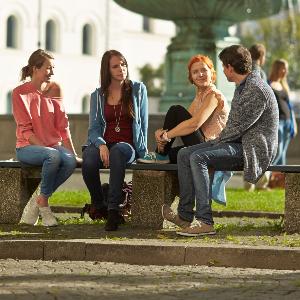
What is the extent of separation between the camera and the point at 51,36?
212 ft

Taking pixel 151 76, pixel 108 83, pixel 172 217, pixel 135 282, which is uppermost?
pixel 151 76

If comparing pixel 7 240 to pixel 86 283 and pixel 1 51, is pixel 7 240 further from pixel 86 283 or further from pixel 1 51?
pixel 1 51

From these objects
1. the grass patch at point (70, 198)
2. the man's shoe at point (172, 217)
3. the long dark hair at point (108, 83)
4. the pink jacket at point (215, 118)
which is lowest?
the grass patch at point (70, 198)

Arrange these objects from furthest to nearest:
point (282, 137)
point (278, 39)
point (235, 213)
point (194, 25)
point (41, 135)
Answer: point (278, 39) → point (194, 25) → point (282, 137) → point (235, 213) → point (41, 135)

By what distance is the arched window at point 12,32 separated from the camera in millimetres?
61750

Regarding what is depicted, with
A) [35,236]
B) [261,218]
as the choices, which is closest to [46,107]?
[35,236]

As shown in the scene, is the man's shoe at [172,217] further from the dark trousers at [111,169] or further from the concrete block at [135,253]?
the concrete block at [135,253]

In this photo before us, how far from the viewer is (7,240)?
28.4 ft

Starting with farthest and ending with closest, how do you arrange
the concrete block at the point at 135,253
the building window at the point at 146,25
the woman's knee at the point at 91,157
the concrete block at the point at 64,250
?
1. the building window at the point at 146,25
2. the woman's knee at the point at 91,157
3. the concrete block at the point at 64,250
4. the concrete block at the point at 135,253

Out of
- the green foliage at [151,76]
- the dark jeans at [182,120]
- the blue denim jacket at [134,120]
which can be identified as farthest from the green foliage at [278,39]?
the dark jeans at [182,120]

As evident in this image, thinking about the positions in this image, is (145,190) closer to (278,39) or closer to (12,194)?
(12,194)

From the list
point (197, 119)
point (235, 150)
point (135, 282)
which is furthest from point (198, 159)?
point (135, 282)

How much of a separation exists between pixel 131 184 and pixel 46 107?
95cm

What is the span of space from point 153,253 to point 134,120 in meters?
1.92
